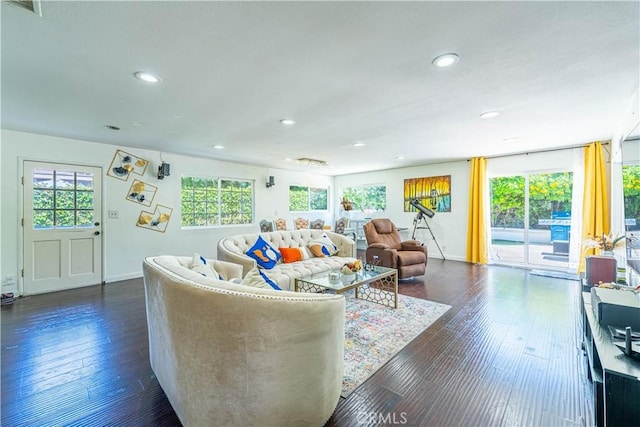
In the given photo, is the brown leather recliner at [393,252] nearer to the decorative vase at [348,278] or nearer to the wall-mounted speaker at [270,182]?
the decorative vase at [348,278]

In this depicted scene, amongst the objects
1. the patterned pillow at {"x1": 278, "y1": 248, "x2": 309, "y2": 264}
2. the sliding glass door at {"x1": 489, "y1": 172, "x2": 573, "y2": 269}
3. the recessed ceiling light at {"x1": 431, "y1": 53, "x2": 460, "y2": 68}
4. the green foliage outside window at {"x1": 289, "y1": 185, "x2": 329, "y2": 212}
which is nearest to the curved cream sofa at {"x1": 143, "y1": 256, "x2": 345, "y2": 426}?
the recessed ceiling light at {"x1": 431, "y1": 53, "x2": 460, "y2": 68}

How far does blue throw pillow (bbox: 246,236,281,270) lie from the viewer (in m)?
3.36

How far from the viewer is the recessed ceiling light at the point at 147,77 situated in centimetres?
214

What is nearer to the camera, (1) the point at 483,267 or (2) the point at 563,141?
(2) the point at 563,141

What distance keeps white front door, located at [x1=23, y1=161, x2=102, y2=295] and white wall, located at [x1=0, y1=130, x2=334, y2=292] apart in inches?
4.0

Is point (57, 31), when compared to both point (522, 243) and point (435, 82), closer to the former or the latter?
point (435, 82)

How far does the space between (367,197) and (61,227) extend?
22.2 feet

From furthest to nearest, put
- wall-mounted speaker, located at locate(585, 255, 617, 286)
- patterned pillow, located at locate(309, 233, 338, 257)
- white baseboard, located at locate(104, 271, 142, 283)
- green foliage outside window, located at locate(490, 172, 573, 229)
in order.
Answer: green foliage outside window, located at locate(490, 172, 573, 229) → white baseboard, located at locate(104, 271, 142, 283) → patterned pillow, located at locate(309, 233, 338, 257) → wall-mounted speaker, located at locate(585, 255, 617, 286)

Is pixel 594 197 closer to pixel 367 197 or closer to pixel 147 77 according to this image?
pixel 367 197

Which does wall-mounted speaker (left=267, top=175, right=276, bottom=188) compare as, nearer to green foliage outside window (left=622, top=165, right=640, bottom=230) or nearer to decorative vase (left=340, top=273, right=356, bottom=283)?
decorative vase (left=340, top=273, right=356, bottom=283)

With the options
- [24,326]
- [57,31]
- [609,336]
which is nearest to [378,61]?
[57,31]

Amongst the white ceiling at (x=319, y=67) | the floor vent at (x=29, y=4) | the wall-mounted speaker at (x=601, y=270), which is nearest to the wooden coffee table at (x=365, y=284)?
the white ceiling at (x=319, y=67)

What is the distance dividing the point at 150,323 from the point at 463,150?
5411mm

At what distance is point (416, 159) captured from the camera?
5.95m
